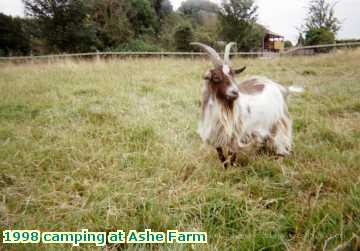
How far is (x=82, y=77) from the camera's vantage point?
277 inches

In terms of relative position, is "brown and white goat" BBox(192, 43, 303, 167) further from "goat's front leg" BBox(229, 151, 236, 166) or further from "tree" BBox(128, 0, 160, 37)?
"tree" BBox(128, 0, 160, 37)

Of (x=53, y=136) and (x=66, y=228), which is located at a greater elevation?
(x=53, y=136)

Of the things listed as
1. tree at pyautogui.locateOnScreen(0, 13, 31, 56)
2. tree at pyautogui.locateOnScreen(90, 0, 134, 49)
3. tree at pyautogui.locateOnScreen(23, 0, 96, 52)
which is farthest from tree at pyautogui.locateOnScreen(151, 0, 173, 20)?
tree at pyautogui.locateOnScreen(0, 13, 31, 56)

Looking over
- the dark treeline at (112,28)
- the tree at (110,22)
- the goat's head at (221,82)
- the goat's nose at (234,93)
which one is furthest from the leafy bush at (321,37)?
the goat's nose at (234,93)

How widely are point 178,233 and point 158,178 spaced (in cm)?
70

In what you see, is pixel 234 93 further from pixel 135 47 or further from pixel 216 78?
pixel 135 47

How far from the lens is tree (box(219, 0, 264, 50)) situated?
17484mm

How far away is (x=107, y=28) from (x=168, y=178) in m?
18.5

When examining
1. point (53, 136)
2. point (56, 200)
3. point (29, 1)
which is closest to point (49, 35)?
point (29, 1)

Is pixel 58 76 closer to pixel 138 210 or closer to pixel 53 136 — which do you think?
pixel 53 136

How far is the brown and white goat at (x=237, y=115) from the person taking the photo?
7.52ft

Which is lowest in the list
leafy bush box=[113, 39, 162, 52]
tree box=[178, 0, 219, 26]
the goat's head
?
the goat's head

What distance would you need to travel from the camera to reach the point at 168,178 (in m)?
2.22

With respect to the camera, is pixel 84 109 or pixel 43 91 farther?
pixel 43 91
